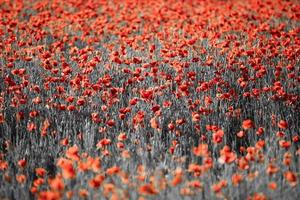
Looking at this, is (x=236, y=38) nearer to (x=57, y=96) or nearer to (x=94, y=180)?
(x=57, y=96)

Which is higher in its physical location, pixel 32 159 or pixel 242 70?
pixel 242 70

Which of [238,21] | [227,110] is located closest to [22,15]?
[238,21]

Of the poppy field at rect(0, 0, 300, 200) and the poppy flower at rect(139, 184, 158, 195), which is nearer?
the poppy flower at rect(139, 184, 158, 195)

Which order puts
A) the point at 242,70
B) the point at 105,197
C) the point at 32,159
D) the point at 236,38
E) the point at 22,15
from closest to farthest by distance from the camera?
the point at 105,197 → the point at 32,159 → the point at 242,70 → the point at 236,38 → the point at 22,15

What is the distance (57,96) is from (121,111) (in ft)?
2.97

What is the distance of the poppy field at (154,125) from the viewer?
2.62 metres

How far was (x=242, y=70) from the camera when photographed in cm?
441

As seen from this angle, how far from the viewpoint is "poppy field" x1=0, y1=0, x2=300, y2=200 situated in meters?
2.62

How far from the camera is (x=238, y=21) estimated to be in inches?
256

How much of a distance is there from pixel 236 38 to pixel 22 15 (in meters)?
4.19

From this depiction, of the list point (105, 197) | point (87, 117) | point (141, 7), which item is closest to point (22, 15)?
point (141, 7)

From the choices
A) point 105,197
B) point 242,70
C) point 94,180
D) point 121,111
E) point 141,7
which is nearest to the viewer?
point 94,180

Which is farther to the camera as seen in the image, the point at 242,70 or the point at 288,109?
the point at 242,70

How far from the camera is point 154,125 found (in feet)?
10.0
